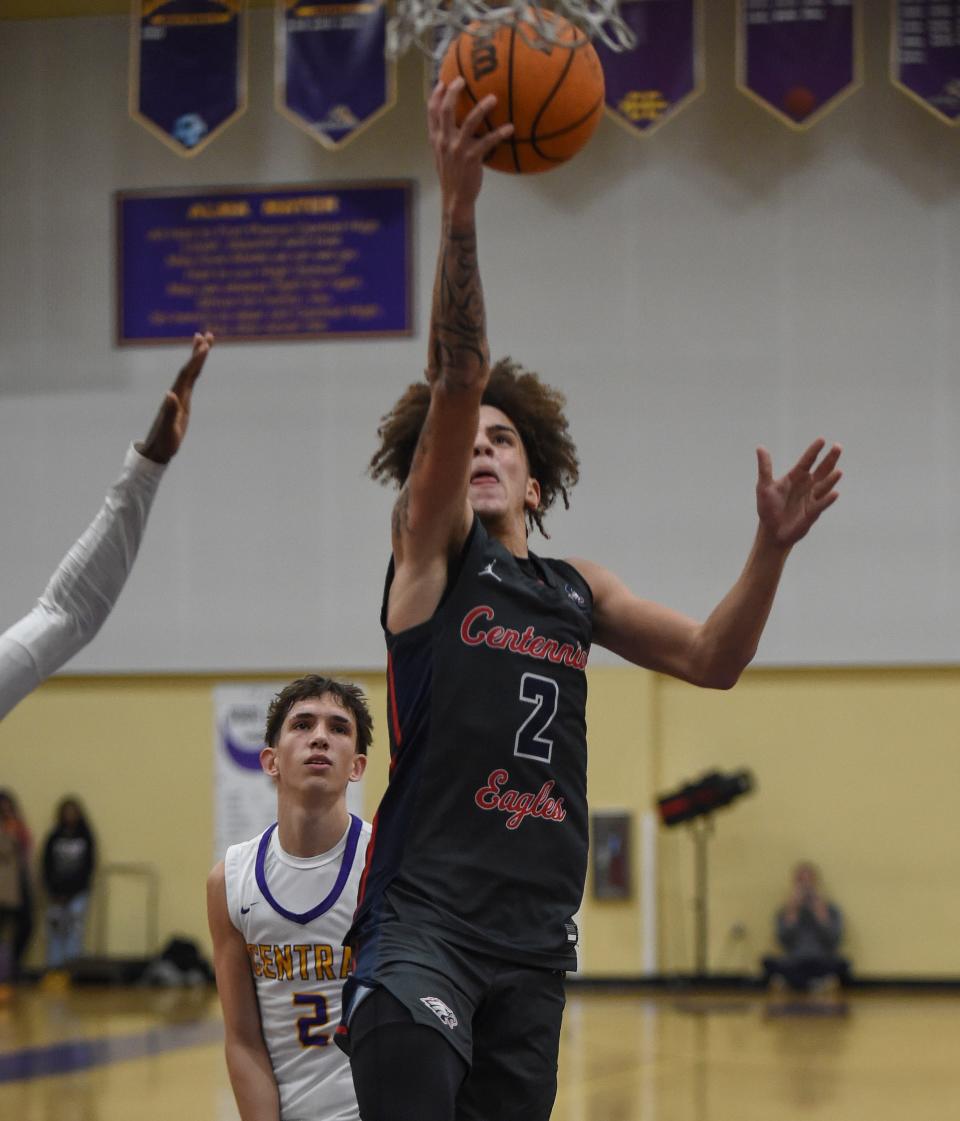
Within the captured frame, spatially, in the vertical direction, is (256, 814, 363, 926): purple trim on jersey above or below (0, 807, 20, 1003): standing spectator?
above

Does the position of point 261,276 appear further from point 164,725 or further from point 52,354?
point 164,725

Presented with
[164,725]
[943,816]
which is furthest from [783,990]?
[164,725]

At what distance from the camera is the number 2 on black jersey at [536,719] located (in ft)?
9.89

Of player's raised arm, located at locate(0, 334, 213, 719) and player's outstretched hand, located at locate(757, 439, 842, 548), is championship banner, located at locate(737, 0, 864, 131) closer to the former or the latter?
player's outstretched hand, located at locate(757, 439, 842, 548)

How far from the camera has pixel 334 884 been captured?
13.3 feet

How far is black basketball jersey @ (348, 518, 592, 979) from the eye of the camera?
2.93m

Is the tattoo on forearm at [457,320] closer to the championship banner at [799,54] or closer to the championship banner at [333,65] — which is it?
the championship banner at [333,65]

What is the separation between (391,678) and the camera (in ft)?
10.1

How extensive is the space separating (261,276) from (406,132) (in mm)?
1846

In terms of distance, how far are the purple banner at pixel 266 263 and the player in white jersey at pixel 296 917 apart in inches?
414

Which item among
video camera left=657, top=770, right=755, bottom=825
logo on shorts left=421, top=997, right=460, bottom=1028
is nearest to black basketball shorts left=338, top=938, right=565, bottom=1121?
logo on shorts left=421, top=997, right=460, bottom=1028

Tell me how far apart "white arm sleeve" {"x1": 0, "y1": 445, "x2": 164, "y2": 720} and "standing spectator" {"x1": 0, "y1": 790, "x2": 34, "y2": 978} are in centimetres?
1210

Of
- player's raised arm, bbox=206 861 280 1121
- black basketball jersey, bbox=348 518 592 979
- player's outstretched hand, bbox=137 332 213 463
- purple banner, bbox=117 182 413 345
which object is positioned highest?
purple banner, bbox=117 182 413 345

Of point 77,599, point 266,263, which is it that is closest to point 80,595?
point 77,599
